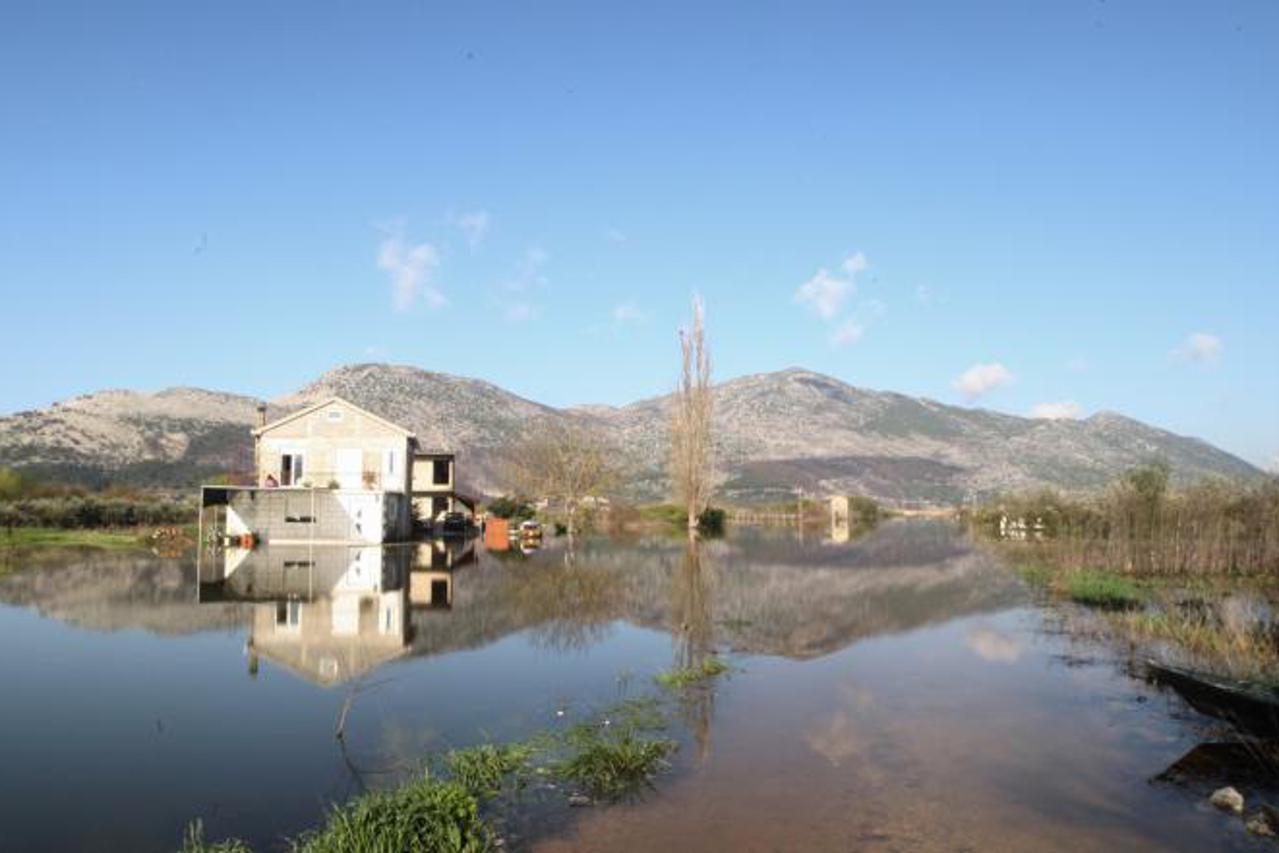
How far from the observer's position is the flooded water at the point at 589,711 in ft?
26.1

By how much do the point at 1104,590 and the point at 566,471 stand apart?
148ft

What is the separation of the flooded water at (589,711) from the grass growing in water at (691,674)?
1.17ft

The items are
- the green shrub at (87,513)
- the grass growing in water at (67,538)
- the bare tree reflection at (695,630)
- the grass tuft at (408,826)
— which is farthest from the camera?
the green shrub at (87,513)

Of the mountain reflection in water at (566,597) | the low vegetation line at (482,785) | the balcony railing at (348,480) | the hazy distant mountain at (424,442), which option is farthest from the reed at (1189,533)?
the hazy distant mountain at (424,442)

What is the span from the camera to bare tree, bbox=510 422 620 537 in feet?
216

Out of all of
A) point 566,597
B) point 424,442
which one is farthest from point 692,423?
point 424,442

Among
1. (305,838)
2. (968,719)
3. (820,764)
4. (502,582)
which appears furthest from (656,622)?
(305,838)

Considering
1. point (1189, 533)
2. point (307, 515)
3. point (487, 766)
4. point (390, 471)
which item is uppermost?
point (390, 471)

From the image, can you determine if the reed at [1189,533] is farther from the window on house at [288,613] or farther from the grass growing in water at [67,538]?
the grass growing in water at [67,538]

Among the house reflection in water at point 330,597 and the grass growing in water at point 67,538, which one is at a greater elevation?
the grass growing in water at point 67,538

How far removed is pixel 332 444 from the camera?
146 feet

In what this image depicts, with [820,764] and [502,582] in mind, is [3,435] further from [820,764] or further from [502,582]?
[820,764]

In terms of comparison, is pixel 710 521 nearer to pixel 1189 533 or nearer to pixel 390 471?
pixel 390 471

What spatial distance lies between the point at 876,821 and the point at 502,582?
19677 millimetres
